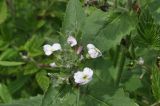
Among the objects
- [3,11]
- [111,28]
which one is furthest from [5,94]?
[111,28]

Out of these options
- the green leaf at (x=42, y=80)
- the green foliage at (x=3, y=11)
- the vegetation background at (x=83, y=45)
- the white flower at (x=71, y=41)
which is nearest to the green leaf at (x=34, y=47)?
the vegetation background at (x=83, y=45)

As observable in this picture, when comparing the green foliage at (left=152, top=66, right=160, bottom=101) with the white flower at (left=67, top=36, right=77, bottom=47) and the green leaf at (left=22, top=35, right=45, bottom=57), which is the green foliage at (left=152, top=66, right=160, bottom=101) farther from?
the green leaf at (left=22, top=35, right=45, bottom=57)

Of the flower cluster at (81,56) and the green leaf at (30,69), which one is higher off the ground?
the flower cluster at (81,56)

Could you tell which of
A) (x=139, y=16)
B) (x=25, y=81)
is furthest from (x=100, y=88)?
(x=25, y=81)

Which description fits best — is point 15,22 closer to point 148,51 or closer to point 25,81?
point 25,81

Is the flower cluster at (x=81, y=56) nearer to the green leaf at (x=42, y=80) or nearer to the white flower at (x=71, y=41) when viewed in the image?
the white flower at (x=71, y=41)

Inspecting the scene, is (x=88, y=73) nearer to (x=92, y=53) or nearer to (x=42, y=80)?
(x=92, y=53)
